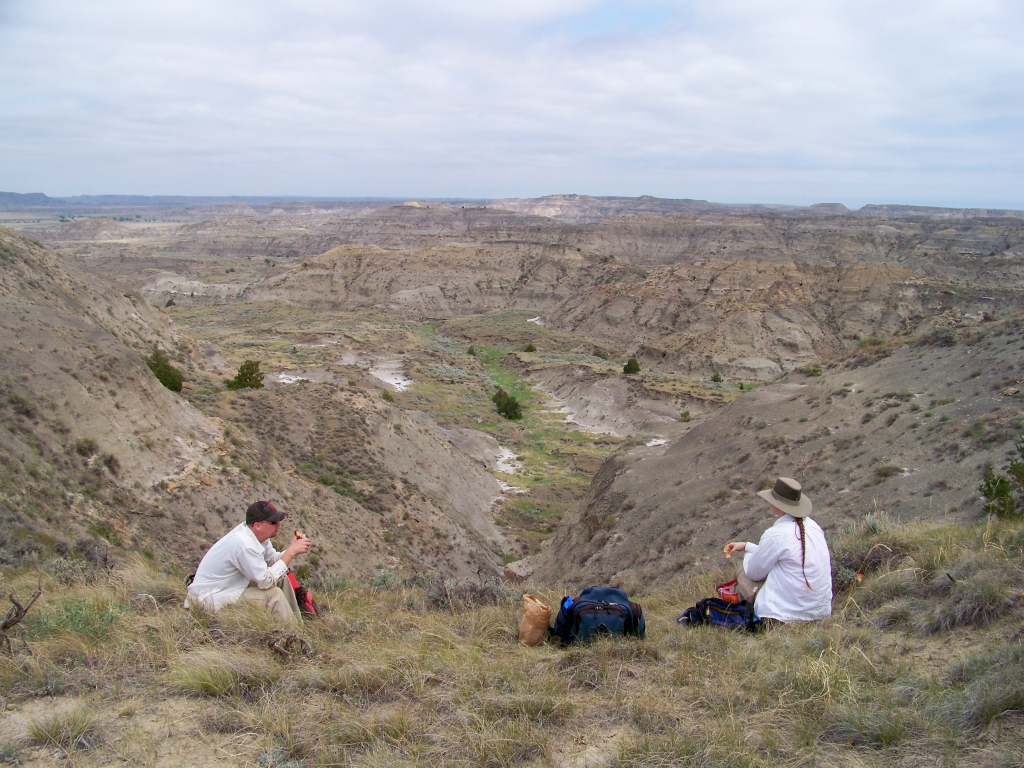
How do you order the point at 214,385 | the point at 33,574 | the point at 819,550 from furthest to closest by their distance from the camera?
1. the point at 214,385
2. the point at 33,574
3. the point at 819,550

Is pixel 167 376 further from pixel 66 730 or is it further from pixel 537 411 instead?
pixel 537 411

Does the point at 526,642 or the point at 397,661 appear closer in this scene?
the point at 397,661

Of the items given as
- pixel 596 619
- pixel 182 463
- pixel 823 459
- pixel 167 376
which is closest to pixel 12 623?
pixel 596 619

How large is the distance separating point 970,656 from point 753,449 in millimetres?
14326

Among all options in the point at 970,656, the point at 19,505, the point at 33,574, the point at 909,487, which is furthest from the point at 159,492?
the point at 909,487

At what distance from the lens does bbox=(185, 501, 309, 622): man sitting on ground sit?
5.43m

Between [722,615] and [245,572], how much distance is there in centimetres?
447

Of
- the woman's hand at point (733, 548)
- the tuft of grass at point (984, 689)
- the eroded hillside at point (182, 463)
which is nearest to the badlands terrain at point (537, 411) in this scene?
the eroded hillside at point (182, 463)

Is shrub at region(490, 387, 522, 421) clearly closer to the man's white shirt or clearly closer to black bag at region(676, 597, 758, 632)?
black bag at region(676, 597, 758, 632)

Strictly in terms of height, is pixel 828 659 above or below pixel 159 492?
above

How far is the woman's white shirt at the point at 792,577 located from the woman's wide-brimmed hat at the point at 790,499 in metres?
0.08

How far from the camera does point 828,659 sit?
173 inches

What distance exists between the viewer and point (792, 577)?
557cm

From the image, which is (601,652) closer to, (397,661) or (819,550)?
(397,661)
